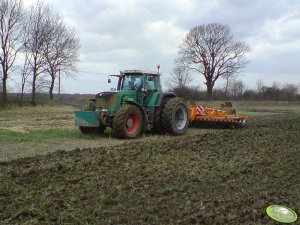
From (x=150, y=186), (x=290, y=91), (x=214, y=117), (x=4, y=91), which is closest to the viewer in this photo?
(x=150, y=186)

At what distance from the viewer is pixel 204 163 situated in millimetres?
8398

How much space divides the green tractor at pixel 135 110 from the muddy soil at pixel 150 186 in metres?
2.68

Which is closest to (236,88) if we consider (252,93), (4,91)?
(252,93)

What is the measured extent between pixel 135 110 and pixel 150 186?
635 cm

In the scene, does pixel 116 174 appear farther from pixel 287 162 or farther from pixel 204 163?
pixel 287 162

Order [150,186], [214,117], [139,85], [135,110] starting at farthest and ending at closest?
[214,117], [139,85], [135,110], [150,186]

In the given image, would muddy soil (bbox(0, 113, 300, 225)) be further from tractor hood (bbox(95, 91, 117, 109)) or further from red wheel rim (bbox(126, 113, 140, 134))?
tractor hood (bbox(95, 91, 117, 109))

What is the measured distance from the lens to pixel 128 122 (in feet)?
41.7

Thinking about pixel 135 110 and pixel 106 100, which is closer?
pixel 135 110

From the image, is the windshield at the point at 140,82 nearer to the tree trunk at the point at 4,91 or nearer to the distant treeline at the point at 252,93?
the tree trunk at the point at 4,91

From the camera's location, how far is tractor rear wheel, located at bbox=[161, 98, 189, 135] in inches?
539

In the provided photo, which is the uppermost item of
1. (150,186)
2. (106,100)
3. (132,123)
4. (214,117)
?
(106,100)

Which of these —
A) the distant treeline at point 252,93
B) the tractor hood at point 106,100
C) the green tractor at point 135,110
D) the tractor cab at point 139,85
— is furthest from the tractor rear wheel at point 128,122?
the distant treeline at point 252,93

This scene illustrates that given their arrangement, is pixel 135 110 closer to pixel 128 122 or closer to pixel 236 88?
pixel 128 122
